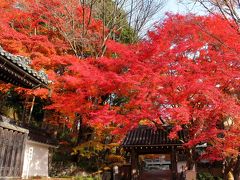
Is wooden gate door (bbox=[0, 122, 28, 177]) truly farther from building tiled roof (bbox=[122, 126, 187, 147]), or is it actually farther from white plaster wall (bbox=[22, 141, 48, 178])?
building tiled roof (bbox=[122, 126, 187, 147])

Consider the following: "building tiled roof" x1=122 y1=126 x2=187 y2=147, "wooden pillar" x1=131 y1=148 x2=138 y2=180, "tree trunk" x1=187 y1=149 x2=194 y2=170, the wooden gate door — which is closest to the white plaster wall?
"building tiled roof" x1=122 y1=126 x2=187 y2=147

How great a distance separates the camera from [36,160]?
65.6 ft

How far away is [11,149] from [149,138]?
502 inches

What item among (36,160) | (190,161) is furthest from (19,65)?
(36,160)

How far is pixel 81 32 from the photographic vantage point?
69.0 feet

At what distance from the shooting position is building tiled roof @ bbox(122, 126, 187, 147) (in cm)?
1802

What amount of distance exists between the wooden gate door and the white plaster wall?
11120 mm

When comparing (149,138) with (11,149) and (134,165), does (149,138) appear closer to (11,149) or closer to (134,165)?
(134,165)

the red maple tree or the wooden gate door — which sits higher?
the red maple tree

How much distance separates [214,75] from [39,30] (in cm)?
1528

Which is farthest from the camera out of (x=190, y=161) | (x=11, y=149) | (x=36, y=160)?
(x=36, y=160)

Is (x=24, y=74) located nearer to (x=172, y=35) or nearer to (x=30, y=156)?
(x=172, y=35)

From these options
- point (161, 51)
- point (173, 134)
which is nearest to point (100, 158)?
point (173, 134)

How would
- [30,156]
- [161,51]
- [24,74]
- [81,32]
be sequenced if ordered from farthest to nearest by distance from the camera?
[81,32] → [30,156] → [161,51] → [24,74]
